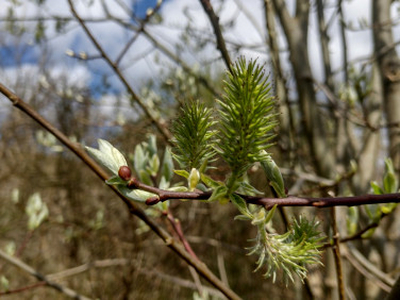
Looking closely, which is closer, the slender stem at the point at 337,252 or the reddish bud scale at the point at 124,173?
the reddish bud scale at the point at 124,173

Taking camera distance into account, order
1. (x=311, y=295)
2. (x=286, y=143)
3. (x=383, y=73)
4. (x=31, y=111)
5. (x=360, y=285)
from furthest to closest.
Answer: (x=383, y=73)
(x=360, y=285)
(x=286, y=143)
(x=311, y=295)
(x=31, y=111)

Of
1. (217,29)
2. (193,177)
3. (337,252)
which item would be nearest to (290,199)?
(193,177)

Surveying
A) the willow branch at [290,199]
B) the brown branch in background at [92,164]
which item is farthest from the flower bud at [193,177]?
the brown branch in background at [92,164]

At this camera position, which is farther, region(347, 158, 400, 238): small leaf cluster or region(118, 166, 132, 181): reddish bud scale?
region(347, 158, 400, 238): small leaf cluster

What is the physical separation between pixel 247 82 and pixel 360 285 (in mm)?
1396

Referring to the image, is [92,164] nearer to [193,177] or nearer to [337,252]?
[193,177]

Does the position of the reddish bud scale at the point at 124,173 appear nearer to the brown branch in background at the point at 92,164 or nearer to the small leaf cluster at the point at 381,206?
the brown branch in background at the point at 92,164

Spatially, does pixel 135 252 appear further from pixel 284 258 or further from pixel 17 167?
pixel 17 167

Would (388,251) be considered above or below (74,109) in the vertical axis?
below

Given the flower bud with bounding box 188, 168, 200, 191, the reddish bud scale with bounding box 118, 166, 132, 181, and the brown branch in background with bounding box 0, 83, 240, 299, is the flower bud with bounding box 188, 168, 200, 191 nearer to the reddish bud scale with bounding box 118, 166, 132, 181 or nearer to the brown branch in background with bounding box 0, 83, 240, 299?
the reddish bud scale with bounding box 118, 166, 132, 181

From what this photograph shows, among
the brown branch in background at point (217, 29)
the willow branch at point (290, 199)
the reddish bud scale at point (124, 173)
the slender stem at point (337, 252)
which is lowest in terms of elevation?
the slender stem at point (337, 252)

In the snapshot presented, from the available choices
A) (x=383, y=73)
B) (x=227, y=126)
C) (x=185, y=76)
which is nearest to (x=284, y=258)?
(x=227, y=126)

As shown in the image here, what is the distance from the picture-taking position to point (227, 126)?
0.28 metres

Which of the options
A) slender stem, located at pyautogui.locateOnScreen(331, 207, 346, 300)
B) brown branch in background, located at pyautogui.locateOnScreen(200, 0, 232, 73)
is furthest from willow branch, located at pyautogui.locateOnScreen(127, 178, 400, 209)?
brown branch in background, located at pyautogui.locateOnScreen(200, 0, 232, 73)
